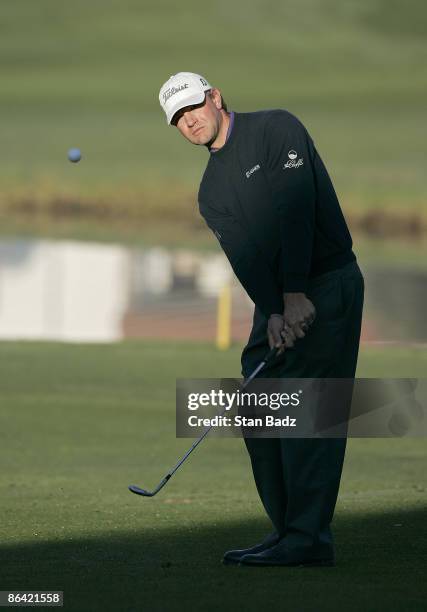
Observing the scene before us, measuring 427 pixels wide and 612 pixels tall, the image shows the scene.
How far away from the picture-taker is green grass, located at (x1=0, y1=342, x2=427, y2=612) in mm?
5047

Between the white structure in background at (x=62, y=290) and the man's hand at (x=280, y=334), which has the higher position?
the man's hand at (x=280, y=334)

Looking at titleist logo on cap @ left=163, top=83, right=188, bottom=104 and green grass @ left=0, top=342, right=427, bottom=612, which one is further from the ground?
titleist logo on cap @ left=163, top=83, right=188, bottom=104

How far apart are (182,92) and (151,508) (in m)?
2.51

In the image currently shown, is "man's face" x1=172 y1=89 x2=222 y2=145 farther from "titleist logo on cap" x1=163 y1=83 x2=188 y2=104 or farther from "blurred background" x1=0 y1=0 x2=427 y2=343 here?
"blurred background" x1=0 y1=0 x2=427 y2=343

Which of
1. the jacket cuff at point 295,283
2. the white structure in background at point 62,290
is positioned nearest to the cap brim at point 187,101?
the jacket cuff at point 295,283

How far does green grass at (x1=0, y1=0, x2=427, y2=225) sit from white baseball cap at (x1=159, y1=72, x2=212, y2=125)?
1115 inches

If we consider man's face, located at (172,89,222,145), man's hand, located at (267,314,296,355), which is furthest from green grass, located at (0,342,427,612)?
man's face, located at (172,89,222,145)

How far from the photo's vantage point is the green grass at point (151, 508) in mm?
5047

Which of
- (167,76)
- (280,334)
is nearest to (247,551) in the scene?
(280,334)

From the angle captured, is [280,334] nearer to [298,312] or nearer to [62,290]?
[298,312]

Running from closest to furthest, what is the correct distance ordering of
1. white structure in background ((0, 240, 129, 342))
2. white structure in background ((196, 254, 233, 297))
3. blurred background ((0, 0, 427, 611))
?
blurred background ((0, 0, 427, 611))
white structure in background ((0, 240, 129, 342))
white structure in background ((196, 254, 233, 297))

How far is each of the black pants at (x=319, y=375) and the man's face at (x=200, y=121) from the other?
2.10ft

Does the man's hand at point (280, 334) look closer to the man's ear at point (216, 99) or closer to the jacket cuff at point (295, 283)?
the jacket cuff at point (295, 283)

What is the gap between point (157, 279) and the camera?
27.0 meters
